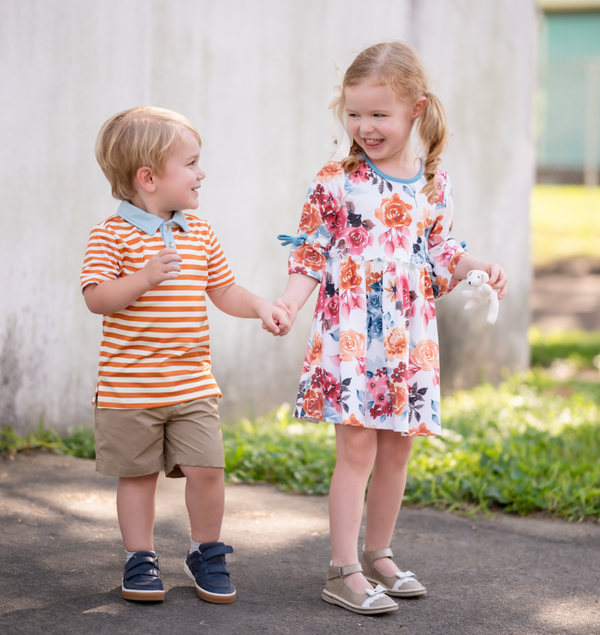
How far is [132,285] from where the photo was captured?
219 cm

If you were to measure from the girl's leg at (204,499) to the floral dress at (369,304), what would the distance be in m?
0.32

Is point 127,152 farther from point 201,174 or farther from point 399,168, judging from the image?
point 399,168

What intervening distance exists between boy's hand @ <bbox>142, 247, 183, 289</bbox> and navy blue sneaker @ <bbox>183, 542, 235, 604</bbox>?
0.80m

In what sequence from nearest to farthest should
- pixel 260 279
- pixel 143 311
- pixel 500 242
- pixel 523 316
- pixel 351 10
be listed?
pixel 143 311 → pixel 260 279 → pixel 351 10 → pixel 500 242 → pixel 523 316

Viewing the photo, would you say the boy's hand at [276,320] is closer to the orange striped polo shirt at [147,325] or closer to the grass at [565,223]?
the orange striped polo shirt at [147,325]

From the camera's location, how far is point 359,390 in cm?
240

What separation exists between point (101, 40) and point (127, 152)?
164 centimetres

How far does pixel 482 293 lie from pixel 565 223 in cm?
1202

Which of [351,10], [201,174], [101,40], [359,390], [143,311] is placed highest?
[351,10]

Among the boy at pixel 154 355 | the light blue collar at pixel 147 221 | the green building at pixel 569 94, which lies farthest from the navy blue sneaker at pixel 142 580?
the green building at pixel 569 94

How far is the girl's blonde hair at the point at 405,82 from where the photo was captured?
2.45 meters

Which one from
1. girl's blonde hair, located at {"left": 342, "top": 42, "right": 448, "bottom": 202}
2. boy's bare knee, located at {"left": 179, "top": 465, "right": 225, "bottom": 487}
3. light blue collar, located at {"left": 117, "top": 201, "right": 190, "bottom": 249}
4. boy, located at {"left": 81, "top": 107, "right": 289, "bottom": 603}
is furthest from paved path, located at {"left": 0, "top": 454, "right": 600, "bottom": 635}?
girl's blonde hair, located at {"left": 342, "top": 42, "right": 448, "bottom": 202}

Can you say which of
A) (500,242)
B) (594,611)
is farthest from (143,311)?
(500,242)

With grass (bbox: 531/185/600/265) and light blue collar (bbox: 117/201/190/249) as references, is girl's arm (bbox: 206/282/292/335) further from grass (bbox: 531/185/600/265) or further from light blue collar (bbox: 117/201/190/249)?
grass (bbox: 531/185/600/265)
